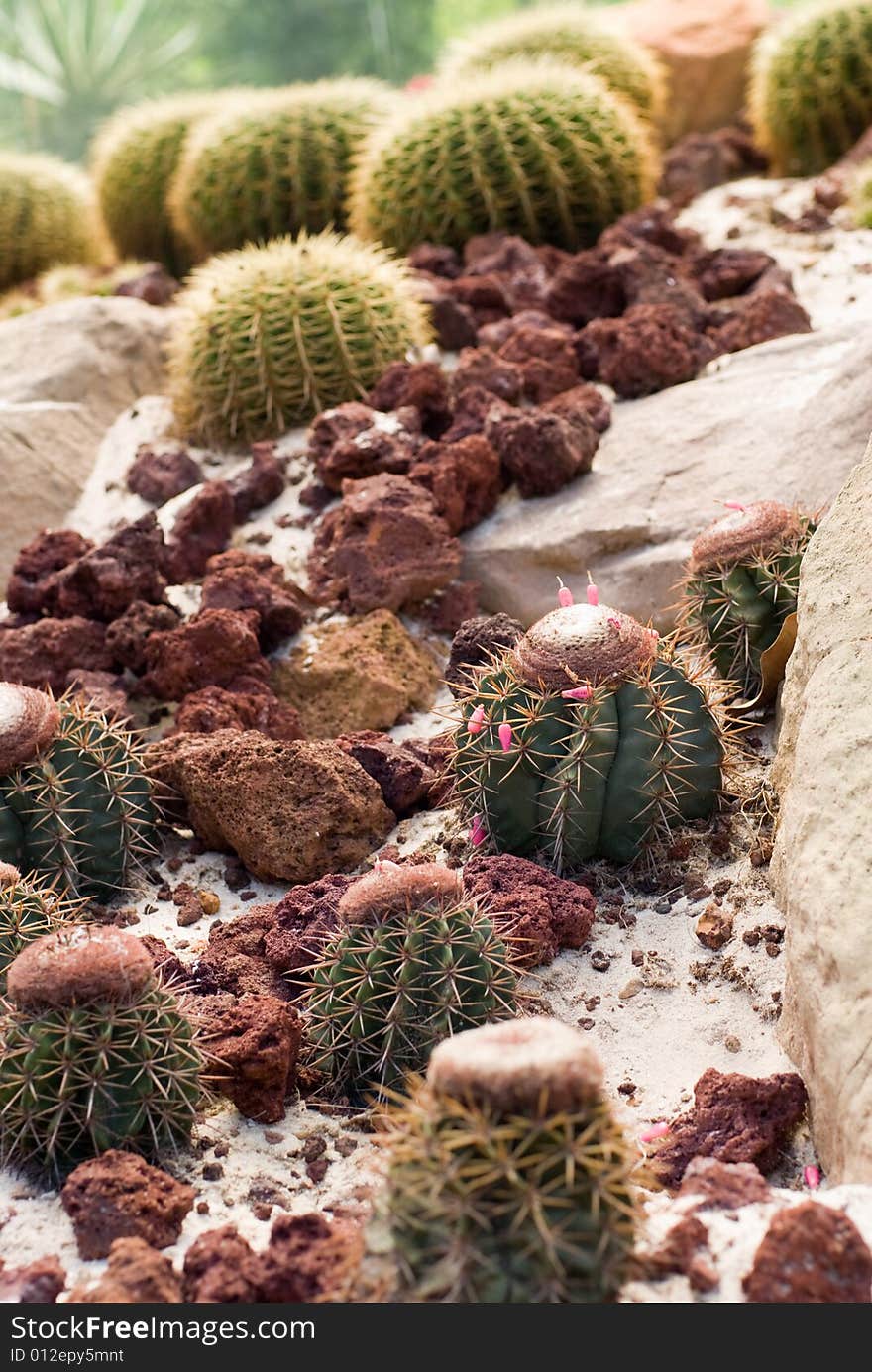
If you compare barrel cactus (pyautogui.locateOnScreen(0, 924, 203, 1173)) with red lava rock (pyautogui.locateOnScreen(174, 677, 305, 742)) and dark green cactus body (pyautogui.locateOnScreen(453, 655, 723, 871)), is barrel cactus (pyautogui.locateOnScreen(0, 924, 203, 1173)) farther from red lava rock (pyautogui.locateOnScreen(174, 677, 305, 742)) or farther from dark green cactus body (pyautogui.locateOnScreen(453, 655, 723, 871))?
red lava rock (pyautogui.locateOnScreen(174, 677, 305, 742))

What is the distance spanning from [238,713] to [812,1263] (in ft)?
8.66

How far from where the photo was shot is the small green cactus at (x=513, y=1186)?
193 cm

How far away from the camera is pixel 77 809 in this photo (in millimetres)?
3750

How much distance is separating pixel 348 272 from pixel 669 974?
3.45 m

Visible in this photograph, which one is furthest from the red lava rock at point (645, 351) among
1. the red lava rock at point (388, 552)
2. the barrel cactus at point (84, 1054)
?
the barrel cactus at point (84, 1054)

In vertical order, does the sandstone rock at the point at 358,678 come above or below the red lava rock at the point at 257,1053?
below

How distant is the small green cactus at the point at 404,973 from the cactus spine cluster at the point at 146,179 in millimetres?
7164

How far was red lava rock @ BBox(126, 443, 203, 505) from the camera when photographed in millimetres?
5590

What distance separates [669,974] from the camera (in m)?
3.29

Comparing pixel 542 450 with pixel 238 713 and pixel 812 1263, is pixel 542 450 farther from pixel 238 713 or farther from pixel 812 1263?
pixel 812 1263

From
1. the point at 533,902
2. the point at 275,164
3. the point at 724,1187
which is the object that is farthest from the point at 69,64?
the point at 724,1187

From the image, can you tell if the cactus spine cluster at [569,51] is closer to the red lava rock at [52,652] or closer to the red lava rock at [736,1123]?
the red lava rock at [52,652]

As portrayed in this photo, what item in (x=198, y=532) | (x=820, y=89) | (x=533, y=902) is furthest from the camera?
(x=820, y=89)

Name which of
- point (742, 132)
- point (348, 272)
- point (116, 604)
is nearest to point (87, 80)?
point (742, 132)
